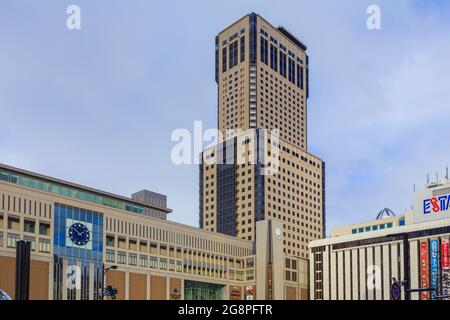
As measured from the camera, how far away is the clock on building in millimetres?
97938

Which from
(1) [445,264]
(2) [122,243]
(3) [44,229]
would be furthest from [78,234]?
(1) [445,264]

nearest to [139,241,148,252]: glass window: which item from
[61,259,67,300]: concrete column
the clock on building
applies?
the clock on building

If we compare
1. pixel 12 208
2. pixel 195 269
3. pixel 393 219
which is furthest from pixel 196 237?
pixel 393 219

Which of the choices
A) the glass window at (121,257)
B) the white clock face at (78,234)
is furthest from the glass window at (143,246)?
the white clock face at (78,234)

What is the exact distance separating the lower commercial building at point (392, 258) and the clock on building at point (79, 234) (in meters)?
47.1

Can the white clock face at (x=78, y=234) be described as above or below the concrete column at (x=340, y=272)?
above

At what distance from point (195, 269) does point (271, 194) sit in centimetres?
7545

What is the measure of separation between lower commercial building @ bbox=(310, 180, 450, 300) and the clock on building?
47.1 meters

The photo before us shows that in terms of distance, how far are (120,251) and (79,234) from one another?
8.79 m

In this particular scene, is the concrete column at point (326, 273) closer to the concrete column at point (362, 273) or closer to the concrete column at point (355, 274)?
the concrete column at point (355, 274)

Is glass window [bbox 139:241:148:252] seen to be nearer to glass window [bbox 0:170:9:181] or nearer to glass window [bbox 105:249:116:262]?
glass window [bbox 105:249:116:262]

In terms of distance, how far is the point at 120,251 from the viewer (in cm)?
10562

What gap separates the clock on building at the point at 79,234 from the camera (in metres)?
A: 97.9

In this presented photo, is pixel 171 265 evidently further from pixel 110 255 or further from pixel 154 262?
pixel 110 255
